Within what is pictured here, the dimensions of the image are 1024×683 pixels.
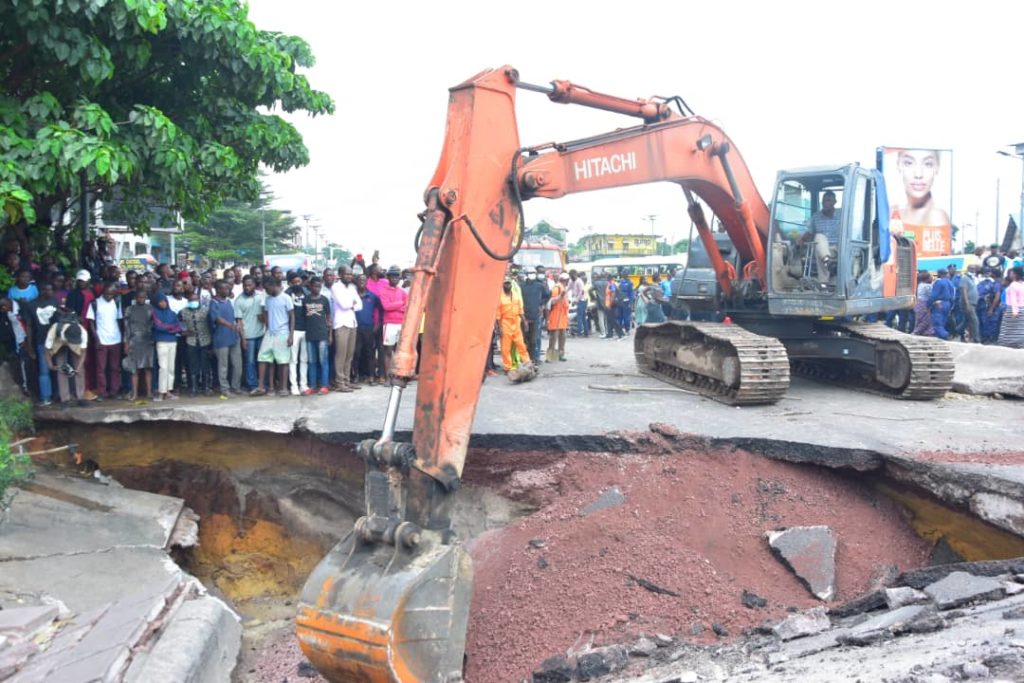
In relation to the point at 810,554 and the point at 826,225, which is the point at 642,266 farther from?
the point at 810,554

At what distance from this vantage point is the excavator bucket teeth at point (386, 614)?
12.8 feet

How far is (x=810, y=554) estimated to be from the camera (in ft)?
18.7

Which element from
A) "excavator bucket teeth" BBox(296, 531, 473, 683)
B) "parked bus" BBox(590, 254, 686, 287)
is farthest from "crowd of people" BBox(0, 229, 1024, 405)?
"parked bus" BBox(590, 254, 686, 287)

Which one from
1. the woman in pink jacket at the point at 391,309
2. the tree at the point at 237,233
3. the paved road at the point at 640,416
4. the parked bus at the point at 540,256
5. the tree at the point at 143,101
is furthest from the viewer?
the tree at the point at 237,233

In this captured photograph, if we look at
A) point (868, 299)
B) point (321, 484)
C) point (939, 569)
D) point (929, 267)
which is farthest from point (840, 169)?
point (929, 267)

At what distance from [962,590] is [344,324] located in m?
7.42

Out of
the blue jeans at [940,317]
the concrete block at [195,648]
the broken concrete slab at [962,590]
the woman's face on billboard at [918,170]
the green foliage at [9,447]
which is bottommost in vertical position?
the concrete block at [195,648]

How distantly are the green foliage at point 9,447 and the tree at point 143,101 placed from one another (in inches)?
74.4

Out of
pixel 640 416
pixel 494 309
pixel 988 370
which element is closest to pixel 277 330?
pixel 640 416

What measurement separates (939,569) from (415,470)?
3433 mm

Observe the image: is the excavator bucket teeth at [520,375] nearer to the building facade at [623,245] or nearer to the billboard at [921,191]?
the billboard at [921,191]

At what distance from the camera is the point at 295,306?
10.1 m

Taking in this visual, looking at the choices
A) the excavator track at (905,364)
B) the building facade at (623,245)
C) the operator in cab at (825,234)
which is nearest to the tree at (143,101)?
the operator in cab at (825,234)

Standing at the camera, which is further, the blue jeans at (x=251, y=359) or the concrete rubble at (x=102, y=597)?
the blue jeans at (x=251, y=359)
